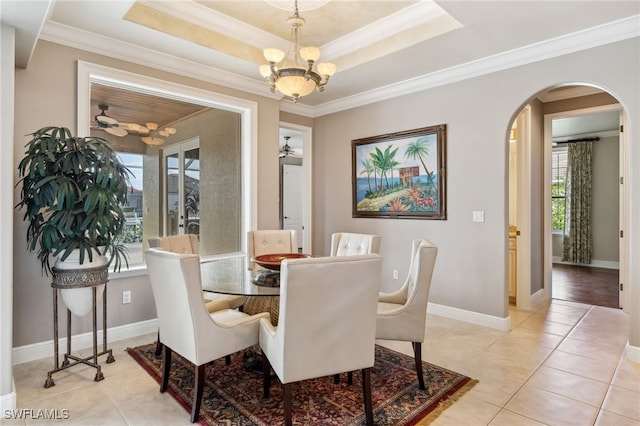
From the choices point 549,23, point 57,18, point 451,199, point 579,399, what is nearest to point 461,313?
point 451,199

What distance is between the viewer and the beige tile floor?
2.04 meters

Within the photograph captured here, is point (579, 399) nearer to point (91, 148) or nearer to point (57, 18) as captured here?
point (91, 148)

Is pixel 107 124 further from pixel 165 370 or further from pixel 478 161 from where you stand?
pixel 478 161

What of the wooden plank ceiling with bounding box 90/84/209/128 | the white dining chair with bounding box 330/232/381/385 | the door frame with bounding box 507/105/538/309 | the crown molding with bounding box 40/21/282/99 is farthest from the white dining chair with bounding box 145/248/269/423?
the door frame with bounding box 507/105/538/309

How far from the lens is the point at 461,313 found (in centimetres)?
378

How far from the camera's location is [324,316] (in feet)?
5.74

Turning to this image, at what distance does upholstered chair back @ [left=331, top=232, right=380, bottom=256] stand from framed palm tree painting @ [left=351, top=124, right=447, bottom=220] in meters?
1.15

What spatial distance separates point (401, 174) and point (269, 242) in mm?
1773

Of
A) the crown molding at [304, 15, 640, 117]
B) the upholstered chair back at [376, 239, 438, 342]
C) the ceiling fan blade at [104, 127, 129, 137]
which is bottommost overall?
the upholstered chair back at [376, 239, 438, 342]

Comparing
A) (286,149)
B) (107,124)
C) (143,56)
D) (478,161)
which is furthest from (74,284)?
(286,149)

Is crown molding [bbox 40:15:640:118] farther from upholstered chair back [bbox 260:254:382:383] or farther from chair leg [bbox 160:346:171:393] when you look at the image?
upholstered chair back [bbox 260:254:382:383]

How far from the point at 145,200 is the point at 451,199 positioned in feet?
10.6

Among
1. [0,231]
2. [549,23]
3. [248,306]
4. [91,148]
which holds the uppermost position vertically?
[549,23]

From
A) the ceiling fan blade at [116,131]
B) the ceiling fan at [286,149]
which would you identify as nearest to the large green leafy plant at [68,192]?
the ceiling fan blade at [116,131]
